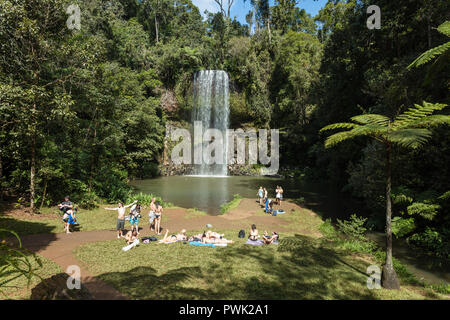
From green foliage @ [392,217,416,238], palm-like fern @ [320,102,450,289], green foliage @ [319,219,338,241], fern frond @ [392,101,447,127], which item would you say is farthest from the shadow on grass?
green foliage @ [392,217,416,238]

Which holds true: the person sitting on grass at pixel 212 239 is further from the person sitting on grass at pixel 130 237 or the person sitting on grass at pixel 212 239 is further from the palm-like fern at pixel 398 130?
the palm-like fern at pixel 398 130

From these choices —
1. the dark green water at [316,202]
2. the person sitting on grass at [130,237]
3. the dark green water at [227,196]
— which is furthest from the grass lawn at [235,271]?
the dark green water at [227,196]

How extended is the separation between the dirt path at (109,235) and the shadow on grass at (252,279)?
1.28ft

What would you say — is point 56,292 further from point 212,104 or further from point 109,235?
point 212,104

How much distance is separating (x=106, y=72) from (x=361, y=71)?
76.9ft

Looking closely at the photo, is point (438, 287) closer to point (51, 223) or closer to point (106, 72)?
point (51, 223)

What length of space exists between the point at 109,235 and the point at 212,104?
3065cm

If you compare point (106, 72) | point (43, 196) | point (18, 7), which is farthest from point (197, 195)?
point (18, 7)

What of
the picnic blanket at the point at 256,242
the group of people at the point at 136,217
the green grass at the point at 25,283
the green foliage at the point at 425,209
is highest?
the green foliage at the point at 425,209

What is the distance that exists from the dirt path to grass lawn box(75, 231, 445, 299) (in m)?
0.29

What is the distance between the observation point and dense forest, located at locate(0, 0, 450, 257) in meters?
11.7

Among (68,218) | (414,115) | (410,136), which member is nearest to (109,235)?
(68,218)

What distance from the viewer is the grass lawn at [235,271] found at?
237 inches

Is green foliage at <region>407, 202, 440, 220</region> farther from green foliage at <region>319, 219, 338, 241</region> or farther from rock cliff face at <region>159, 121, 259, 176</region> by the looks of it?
rock cliff face at <region>159, 121, 259, 176</region>
